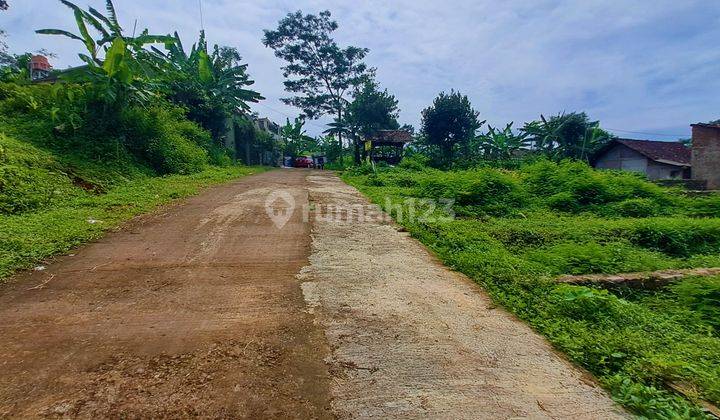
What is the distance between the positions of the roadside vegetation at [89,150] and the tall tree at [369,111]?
52.3 feet

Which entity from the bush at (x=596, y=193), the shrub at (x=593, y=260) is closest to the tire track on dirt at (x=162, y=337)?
the shrub at (x=593, y=260)

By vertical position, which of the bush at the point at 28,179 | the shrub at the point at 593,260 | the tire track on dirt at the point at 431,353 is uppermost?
the bush at the point at 28,179

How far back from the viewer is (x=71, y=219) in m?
5.86

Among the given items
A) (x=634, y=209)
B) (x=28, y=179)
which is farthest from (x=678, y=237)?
(x=28, y=179)

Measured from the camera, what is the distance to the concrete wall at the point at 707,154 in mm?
18062

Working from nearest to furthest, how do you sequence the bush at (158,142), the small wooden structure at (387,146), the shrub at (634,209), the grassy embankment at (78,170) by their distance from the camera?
the grassy embankment at (78,170)
the shrub at (634,209)
the bush at (158,142)
the small wooden structure at (387,146)

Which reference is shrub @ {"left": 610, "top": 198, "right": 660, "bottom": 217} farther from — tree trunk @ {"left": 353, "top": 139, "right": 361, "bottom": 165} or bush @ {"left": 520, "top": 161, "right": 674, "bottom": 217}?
tree trunk @ {"left": 353, "top": 139, "right": 361, "bottom": 165}

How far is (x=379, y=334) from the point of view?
295 centimetres

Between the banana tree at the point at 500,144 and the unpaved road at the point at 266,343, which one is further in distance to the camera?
the banana tree at the point at 500,144

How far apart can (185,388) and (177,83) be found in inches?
745

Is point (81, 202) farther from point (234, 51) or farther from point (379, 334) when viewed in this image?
point (234, 51)

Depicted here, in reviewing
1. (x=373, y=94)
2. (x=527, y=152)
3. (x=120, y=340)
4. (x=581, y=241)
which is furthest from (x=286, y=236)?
(x=527, y=152)

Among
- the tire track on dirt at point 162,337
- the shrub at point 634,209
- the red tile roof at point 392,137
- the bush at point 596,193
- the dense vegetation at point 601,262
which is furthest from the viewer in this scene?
the red tile roof at point 392,137

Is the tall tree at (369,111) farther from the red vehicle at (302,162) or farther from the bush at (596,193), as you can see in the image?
the bush at (596,193)
